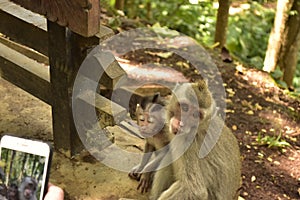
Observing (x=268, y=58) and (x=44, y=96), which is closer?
(x=44, y=96)

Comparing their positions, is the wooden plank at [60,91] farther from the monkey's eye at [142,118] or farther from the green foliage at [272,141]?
the green foliage at [272,141]

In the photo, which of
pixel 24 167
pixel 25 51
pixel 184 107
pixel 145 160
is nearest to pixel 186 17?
pixel 25 51

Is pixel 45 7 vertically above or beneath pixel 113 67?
above

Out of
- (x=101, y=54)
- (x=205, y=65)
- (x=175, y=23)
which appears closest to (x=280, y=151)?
(x=205, y=65)

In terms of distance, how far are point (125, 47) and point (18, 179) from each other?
12.2 ft

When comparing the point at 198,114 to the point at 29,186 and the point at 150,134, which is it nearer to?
the point at 150,134

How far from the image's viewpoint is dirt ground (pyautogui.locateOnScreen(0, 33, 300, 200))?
9.41 ft

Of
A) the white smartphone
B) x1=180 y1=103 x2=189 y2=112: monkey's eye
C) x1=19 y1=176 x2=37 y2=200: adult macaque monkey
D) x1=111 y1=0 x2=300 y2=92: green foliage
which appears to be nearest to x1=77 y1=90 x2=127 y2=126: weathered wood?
x1=180 y1=103 x2=189 y2=112: monkey's eye

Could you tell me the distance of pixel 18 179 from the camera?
7.76 feet

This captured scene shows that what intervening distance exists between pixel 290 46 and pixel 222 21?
3.07 ft

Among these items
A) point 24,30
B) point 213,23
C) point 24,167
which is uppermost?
point 24,30

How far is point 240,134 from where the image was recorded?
480 centimetres

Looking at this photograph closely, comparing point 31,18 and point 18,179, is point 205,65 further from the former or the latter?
point 18,179

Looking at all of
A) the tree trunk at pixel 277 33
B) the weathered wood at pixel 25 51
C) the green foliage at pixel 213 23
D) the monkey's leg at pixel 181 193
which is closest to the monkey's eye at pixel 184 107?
the monkey's leg at pixel 181 193
